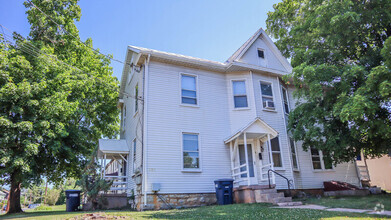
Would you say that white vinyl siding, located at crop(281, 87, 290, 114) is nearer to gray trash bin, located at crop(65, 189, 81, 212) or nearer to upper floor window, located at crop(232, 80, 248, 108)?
upper floor window, located at crop(232, 80, 248, 108)

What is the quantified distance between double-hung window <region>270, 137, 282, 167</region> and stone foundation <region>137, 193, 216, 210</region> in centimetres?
360

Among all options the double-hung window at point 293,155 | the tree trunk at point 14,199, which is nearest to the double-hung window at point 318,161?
the double-hung window at point 293,155

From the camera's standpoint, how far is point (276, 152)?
13141 millimetres

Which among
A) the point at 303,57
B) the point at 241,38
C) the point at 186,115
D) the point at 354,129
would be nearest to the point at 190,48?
the point at 241,38

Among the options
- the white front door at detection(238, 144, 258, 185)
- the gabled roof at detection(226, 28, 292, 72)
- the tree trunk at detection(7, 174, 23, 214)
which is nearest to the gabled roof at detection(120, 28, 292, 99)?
the gabled roof at detection(226, 28, 292, 72)

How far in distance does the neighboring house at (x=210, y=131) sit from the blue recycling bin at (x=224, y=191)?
0.65 meters

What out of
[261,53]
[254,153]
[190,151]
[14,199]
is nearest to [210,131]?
[190,151]

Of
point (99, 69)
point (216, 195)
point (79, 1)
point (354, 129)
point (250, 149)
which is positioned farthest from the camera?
point (99, 69)

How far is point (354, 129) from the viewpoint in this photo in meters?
9.56

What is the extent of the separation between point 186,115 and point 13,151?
27.7 feet

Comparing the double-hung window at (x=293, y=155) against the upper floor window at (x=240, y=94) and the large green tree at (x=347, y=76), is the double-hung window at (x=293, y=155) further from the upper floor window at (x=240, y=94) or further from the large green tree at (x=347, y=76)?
the upper floor window at (x=240, y=94)

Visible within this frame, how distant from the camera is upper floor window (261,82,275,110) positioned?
13.7 metres

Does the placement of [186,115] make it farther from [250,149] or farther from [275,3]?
[275,3]

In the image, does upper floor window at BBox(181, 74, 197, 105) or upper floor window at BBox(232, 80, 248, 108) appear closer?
upper floor window at BBox(181, 74, 197, 105)
